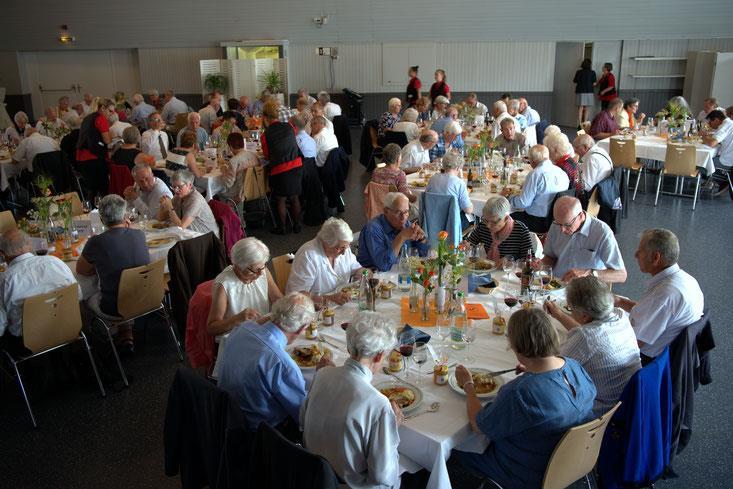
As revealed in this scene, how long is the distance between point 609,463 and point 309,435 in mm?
1543

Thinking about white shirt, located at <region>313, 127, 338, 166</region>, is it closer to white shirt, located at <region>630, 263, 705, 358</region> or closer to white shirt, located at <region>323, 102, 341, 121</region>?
white shirt, located at <region>323, 102, 341, 121</region>

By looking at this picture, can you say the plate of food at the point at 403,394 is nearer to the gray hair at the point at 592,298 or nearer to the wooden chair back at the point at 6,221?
the gray hair at the point at 592,298

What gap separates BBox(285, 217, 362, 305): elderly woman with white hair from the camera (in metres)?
4.15

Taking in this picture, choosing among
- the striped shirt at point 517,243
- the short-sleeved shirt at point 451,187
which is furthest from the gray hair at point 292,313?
the short-sleeved shirt at point 451,187

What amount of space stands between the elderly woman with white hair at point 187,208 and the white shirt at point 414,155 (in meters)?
3.03

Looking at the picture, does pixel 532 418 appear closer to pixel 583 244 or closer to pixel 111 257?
pixel 583 244

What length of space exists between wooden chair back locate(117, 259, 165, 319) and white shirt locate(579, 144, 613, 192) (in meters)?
4.43

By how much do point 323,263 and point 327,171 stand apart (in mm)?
4821

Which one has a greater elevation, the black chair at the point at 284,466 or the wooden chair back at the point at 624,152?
the wooden chair back at the point at 624,152

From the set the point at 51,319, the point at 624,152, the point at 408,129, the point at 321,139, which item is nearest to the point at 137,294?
the point at 51,319

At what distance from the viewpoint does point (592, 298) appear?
3094 millimetres

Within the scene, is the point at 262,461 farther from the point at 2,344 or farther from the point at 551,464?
the point at 2,344

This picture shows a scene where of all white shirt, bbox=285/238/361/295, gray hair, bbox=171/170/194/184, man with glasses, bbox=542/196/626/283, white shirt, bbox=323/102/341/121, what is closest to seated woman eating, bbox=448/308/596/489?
white shirt, bbox=285/238/361/295

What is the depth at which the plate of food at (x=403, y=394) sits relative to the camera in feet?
9.54
